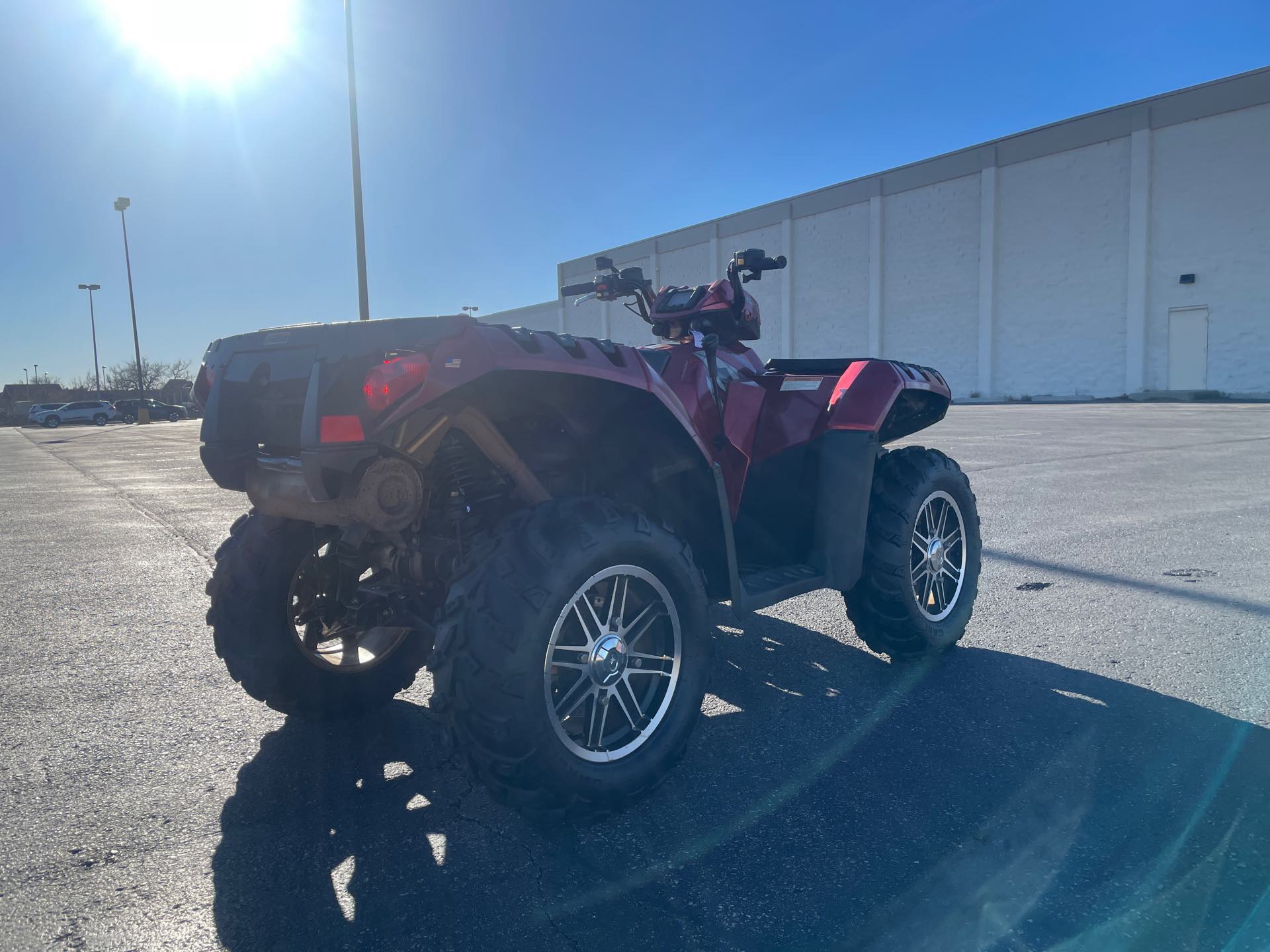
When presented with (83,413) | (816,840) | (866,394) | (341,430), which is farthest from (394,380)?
(83,413)

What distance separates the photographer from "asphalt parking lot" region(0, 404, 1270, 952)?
2217 mm

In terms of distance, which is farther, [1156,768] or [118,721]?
[118,721]

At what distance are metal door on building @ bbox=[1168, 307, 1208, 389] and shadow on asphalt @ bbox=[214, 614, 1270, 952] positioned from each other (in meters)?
33.3

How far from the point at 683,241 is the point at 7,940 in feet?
166

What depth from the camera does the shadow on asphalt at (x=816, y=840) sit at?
219cm

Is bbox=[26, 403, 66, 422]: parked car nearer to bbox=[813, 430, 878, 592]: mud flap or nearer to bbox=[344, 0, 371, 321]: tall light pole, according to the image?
bbox=[344, 0, 371, 321]: tall light pole

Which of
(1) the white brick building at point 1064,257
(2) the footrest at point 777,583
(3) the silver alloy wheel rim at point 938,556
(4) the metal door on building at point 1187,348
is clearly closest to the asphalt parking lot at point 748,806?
(3) the silver alloy wheel rim at point 938,556

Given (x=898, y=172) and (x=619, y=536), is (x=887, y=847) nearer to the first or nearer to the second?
(x=619, y=536)

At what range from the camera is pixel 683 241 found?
5022 cm

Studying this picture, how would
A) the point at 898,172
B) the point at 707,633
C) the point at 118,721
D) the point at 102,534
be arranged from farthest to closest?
the point at 898,172
the point at 102,534
the point at 118,721
the point at 707,633

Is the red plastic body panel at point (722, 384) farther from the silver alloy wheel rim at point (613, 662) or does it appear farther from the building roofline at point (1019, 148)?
the building roofline at point (1019, 148)

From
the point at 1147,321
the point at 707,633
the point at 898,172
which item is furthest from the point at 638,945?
the point at 898,172

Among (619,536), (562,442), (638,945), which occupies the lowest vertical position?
(638,945)

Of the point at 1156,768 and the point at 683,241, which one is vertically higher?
the point at 683,241
